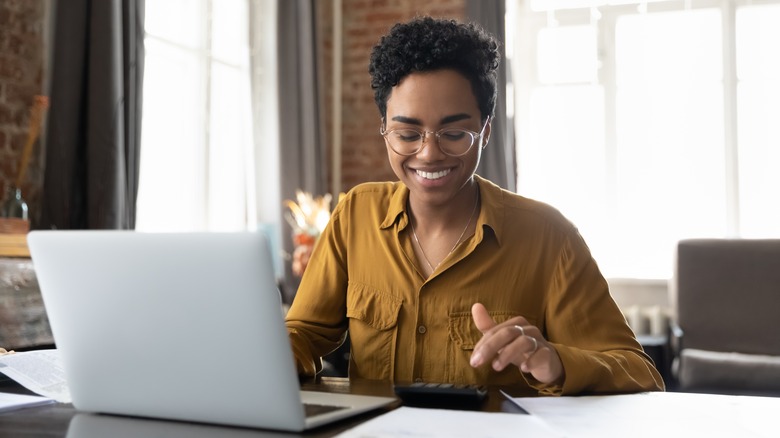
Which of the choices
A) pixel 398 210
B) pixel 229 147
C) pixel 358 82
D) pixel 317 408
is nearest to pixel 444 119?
pixel 398 210

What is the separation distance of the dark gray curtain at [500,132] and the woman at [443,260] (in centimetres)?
321

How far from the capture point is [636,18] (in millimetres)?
5035

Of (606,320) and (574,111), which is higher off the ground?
(574,111)

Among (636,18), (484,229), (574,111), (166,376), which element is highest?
(636,18)

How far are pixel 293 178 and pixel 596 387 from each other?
3.69m

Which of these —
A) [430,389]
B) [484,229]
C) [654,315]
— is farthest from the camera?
[654,315]

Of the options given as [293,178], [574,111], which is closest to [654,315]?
[574,111]

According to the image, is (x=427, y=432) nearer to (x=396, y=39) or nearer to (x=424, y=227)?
(x=424, y=227)

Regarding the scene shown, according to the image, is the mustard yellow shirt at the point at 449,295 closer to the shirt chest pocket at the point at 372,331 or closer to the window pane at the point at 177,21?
the shirt chest pocket at the point at 372,331

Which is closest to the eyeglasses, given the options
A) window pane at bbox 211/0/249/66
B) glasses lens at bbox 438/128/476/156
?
glasses lens at bbox 438/128/476/156

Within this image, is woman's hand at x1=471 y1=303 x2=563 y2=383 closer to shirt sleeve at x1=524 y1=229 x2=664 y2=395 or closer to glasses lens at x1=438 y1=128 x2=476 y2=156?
shirt sleeve at x1=524 y1=229 x2=664 y2=395

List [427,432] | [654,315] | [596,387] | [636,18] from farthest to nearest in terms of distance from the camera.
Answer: [636,18] < [654,315] < [596,387] < [427,432]

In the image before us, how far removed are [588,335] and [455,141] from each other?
0.42 m

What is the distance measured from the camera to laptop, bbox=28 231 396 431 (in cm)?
96
